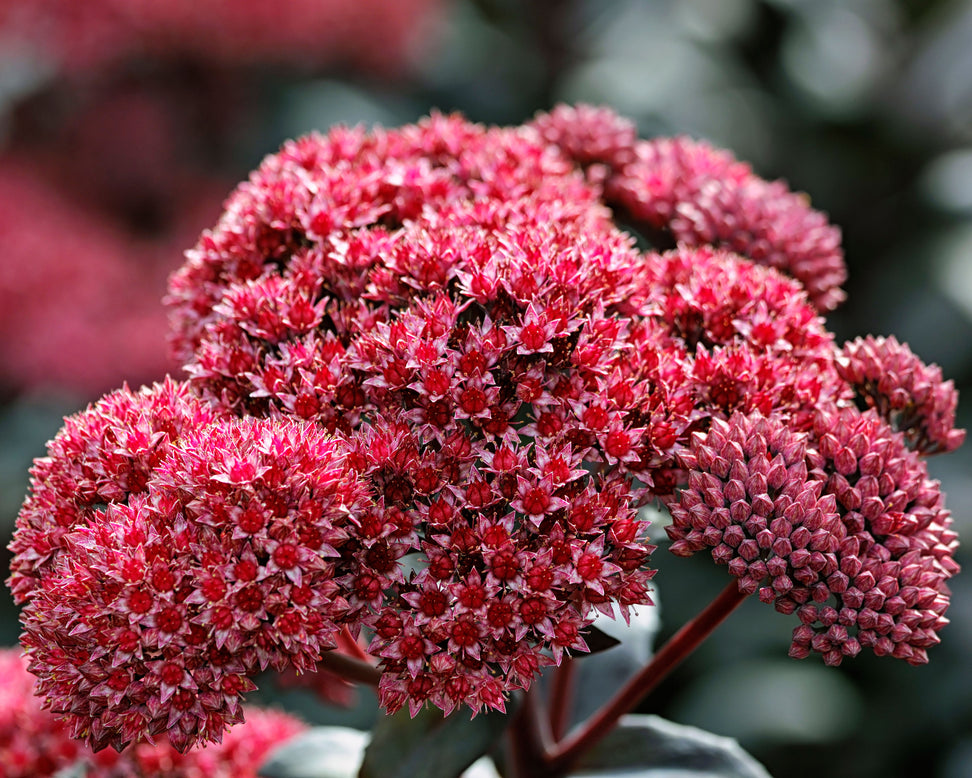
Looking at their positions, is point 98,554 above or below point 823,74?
below

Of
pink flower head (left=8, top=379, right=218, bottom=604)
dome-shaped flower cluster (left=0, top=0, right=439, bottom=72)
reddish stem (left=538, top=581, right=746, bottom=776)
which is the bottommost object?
reddish stem (left=538, top=581, right=746, bottom=776)

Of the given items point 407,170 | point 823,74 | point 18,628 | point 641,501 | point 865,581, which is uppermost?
point 823,74

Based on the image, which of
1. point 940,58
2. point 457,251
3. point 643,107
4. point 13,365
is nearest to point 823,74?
point 940,58

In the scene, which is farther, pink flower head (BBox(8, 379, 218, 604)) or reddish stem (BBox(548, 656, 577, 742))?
reddish stem (BBox(548, 656, 577, 742))

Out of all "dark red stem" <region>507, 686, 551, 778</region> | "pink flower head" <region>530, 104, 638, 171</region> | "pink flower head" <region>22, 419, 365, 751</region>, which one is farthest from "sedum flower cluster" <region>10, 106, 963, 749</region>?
"pink flower head" <region>530, 104, 638, 171</region>

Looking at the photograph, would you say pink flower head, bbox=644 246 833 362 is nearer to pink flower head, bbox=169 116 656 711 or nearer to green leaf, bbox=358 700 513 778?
pink flower head, bbox=169 116 656 711

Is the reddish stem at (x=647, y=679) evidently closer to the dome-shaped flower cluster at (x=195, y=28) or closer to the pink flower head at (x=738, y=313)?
the pink flower head at (x=738, y=313)

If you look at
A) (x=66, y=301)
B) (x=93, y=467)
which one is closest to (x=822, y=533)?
(x=93, y=467)

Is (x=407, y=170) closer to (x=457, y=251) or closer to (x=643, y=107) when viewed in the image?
(x=457, y=251)
